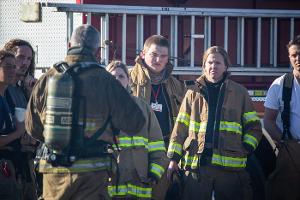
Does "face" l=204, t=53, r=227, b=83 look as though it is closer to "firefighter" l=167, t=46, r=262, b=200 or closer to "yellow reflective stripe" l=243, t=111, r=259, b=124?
"firefighter" l=167, t=46, r=262, b=200

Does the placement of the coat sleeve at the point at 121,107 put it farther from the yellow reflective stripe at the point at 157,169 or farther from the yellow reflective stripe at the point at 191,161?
the yellow reflective stripe at the point at 191,161

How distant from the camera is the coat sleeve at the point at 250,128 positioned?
556 centimetres

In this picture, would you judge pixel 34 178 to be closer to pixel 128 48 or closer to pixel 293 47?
pixel 128 48

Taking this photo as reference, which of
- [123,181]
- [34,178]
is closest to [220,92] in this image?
[123,181]

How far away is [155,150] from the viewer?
5359mm

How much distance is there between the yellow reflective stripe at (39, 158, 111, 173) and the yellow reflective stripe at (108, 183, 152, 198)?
516 mm

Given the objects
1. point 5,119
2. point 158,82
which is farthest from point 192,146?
point 5,119

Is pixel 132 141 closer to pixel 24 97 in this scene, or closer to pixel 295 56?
pixel 24 97

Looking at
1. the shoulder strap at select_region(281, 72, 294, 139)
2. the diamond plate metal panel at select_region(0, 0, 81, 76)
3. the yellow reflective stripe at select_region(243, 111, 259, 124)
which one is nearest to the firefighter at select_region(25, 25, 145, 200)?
the yellow reflective stripe at select_region(243, 111, 259, 124)

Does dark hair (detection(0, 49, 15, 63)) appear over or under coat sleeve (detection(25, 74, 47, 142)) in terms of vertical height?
over

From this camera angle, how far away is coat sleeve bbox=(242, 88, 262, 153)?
5.56 meters

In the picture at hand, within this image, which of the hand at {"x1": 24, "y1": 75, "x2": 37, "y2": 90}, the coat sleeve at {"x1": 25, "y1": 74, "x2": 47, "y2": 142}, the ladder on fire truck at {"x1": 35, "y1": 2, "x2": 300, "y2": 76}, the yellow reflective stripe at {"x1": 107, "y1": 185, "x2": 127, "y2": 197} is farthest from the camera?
the ladder on fire truck at {"x1": 35, "y1": 2, "x2": 300, "y2": 76}

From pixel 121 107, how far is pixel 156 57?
1398 mm

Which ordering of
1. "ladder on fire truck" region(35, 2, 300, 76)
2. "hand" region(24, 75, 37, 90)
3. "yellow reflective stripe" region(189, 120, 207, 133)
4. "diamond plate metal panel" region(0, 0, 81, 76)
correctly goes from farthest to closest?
"diamond plate metal panel" region(0, 0, 81, 76), "ladder on fire truck" region(35, 2, 300, 76), "hand" region(24, 75, 37, 90), "yellow reflective stripe" region(189, 120, 207, 133)
